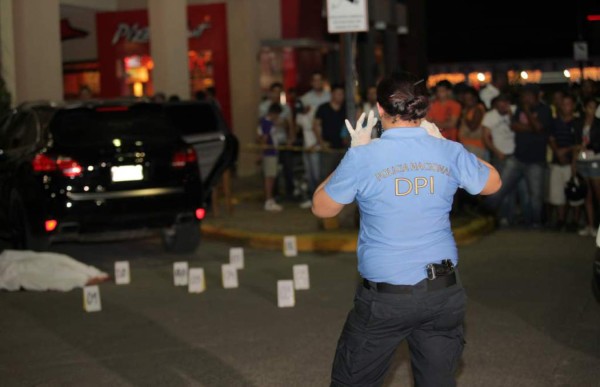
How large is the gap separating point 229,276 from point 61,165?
235cm

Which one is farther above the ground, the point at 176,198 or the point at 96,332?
the point at 176,198

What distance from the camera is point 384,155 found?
459 centimetres

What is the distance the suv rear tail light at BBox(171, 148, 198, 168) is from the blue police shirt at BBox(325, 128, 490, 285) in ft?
24.8

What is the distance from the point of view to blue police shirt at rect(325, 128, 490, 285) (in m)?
4.57

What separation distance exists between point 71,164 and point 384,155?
24.1 feet

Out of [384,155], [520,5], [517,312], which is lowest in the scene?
[517,312]

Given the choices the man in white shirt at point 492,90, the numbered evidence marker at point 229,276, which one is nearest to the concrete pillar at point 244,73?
the man in white shirt at point 492,90

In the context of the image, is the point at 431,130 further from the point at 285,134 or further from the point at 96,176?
the point at 285,134

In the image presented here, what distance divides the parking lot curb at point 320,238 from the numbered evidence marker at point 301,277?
261cm

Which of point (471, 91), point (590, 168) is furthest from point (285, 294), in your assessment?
point (471, 91)

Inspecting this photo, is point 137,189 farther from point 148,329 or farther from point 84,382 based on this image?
point 84,382

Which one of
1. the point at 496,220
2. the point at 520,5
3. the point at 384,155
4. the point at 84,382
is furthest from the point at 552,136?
the point at 520,5

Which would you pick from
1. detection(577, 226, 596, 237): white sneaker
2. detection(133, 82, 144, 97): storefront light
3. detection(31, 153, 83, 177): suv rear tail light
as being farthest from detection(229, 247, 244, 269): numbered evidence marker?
detection(133, 82, 144, 97): storefront light

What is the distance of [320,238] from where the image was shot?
1293 centimetres
